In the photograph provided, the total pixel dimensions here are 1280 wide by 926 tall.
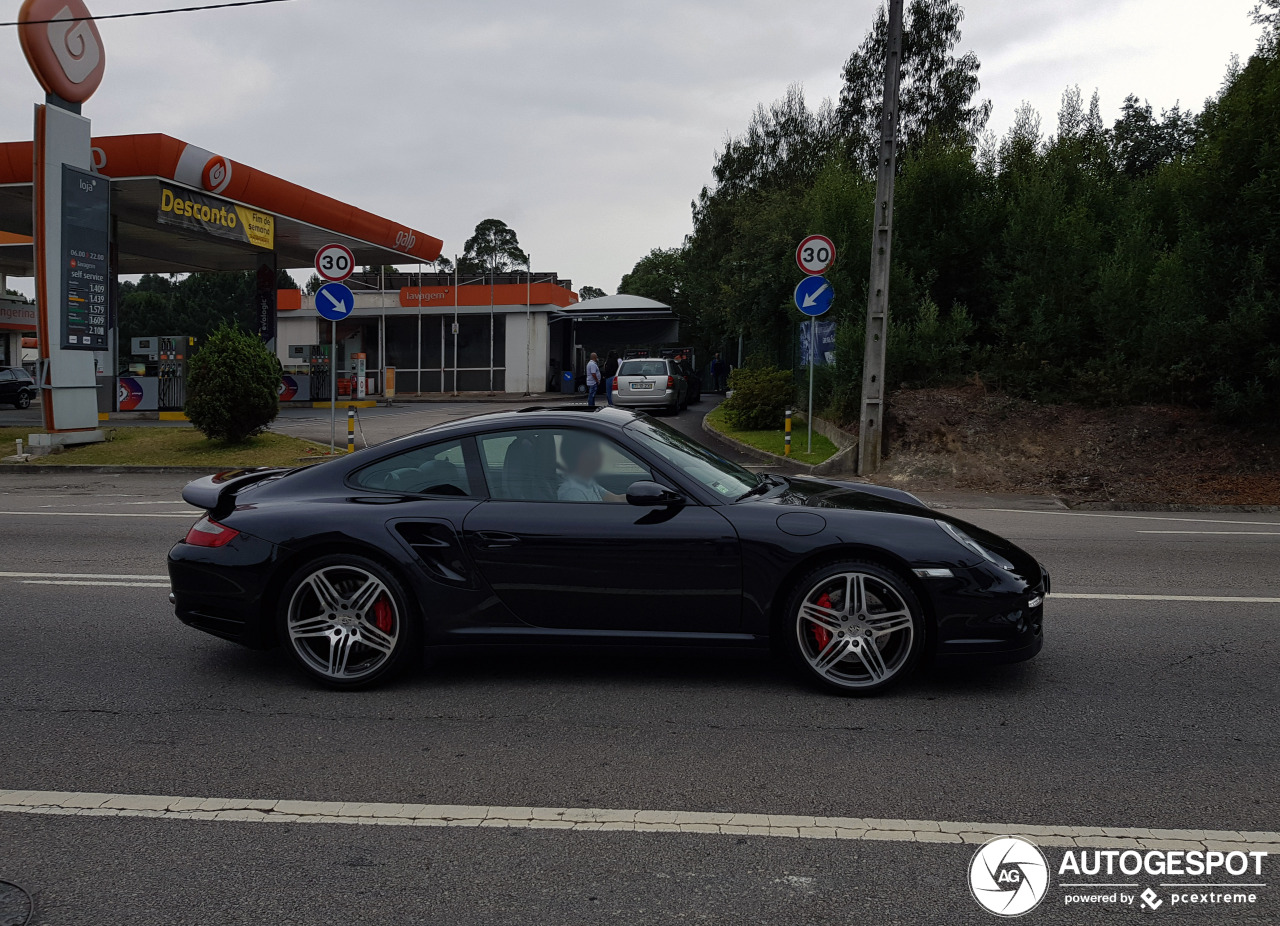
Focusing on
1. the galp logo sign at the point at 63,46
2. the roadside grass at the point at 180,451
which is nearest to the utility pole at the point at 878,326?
the roadside grass at the point at 180,451

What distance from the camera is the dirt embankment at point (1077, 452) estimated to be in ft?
42.9

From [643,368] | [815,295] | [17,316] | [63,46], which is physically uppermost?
[63,46]

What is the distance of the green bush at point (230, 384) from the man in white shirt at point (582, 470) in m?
13.6

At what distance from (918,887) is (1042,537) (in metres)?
7.15

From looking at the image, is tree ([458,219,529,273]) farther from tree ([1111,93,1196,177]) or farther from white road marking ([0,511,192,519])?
white road marking ([0,511,192,519])

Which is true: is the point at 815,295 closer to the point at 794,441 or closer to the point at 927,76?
the point at 794,441

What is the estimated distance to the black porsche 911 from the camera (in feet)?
14.3

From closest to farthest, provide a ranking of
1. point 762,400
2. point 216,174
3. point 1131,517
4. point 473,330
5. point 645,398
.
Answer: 1. point 1131,517
2. point 762,400
3. point 216,174
4. point 645,398
5. point 473,330

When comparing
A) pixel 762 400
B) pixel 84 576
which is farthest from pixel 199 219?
pixel 84 576

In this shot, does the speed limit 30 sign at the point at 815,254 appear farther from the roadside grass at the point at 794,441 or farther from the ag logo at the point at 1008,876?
the ag logo at the point at 1008,876

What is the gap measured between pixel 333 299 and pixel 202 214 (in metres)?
9.95

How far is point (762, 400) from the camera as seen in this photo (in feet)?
67.4

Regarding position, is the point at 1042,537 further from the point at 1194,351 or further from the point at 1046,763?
the point at 1194,351

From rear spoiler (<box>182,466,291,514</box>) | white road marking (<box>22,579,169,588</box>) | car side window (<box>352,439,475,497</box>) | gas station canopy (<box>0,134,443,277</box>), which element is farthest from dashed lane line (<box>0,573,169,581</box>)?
gas station canopy (<box>0,134,443,277</box>)
